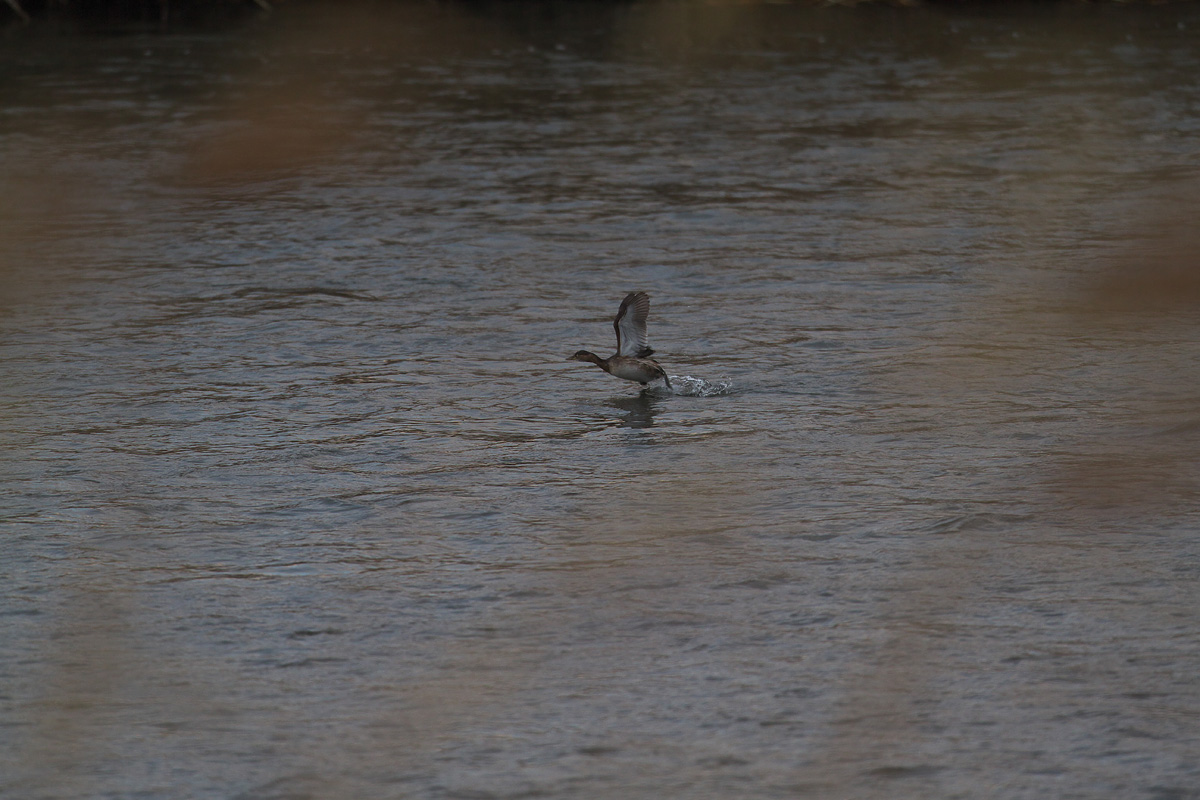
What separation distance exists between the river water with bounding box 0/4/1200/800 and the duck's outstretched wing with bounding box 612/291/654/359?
0.85 feet

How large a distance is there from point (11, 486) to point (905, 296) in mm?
5331

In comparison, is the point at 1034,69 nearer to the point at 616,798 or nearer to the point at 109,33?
the point at 109,33

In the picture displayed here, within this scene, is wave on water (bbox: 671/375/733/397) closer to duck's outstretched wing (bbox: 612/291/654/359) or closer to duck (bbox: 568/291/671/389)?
duck (bbox: 568/291/671/389)

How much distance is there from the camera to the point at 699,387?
873 centimetres

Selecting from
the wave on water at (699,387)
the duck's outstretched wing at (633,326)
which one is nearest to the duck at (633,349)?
the duck's outstretched wing at (633,326)

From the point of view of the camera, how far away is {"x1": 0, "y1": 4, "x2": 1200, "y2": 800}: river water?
5.11m

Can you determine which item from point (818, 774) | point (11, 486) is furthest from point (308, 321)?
point (818, 774)

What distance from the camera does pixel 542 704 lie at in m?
5.29

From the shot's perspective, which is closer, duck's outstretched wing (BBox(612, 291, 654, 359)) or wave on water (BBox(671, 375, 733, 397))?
duck's outstretched wing (BBox(612, 291, 654, 359))

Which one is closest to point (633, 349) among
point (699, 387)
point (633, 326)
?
point (633, 326)

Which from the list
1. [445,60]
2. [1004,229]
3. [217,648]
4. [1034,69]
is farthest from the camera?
[445,60]

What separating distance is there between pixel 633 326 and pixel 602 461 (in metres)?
1.14

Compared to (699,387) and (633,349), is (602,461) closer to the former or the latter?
(633,349)

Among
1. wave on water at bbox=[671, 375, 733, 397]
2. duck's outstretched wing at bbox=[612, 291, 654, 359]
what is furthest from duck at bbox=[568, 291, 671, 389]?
wave on water at bbox=[671, 375, 733, 397]
